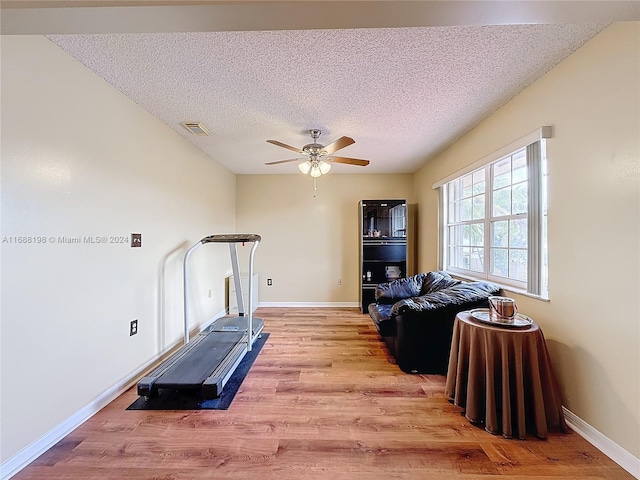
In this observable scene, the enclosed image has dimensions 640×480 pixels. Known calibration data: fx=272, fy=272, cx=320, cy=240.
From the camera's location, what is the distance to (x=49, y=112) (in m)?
1.67

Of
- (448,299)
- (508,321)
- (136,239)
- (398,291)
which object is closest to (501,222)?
(448,299)

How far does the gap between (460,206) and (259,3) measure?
11.1 ft

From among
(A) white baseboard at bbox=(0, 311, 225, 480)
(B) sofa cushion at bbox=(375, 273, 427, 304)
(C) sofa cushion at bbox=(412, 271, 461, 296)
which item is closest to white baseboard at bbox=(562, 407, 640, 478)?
(C) sofa cushion at bbox=(412, 271, 461, 296)

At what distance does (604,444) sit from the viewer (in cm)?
160

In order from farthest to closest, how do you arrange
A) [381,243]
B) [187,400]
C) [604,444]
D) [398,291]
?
1. [381,243]
2. [398,291]
3. [187,400]
4. [604,444]

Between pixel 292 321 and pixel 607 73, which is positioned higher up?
pixel 607 73

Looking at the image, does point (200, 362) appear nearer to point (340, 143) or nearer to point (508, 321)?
point (340, 143)

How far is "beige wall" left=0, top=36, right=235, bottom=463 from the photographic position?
149 cm

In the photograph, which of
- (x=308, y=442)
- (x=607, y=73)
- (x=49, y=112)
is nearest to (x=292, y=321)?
(x=308, y=442)

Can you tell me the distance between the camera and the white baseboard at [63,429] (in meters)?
1.47

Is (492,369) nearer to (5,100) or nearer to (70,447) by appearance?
(70,447)

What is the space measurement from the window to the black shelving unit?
81 cm

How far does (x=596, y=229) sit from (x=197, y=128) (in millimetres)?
3471

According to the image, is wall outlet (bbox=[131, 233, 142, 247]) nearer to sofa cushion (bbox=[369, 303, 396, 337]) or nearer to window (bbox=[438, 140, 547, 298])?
sofa cushion (bbox=[369, 303, 396, 337])
